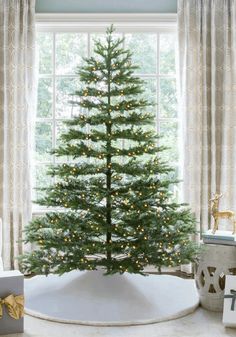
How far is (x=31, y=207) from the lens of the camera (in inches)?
182

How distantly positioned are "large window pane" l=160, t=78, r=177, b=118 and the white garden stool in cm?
171

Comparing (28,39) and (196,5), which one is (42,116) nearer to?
(28,39)

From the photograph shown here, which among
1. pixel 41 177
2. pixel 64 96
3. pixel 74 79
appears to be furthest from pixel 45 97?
pixel 41 177

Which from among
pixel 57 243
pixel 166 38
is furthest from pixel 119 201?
pixel 166 38

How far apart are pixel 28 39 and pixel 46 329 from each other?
2.60 m

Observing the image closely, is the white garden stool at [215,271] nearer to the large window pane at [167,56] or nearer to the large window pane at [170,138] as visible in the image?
the large window pane at [170,138]

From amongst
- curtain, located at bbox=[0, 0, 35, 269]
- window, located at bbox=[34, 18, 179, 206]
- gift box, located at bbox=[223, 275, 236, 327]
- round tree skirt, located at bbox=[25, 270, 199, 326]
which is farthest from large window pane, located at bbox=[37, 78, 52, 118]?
gift box, located at bbox=[223, 275, 236, 327]

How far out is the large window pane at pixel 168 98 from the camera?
190 inches

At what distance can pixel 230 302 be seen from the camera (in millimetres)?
3180

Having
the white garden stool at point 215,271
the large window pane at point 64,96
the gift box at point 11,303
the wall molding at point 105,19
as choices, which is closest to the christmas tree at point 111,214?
the white garden stool at point 215,271

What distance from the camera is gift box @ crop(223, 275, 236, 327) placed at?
10.3 ft

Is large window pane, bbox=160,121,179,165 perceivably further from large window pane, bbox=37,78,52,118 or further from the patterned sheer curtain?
large window pane, bbox=37,78,52,118

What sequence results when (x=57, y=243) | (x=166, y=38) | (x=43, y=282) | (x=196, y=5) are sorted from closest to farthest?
(x=57, y=243)
(x=43, y=282)
(x=196, y=5)
(x=166, y=38)

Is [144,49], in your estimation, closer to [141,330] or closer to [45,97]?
[45,97]
